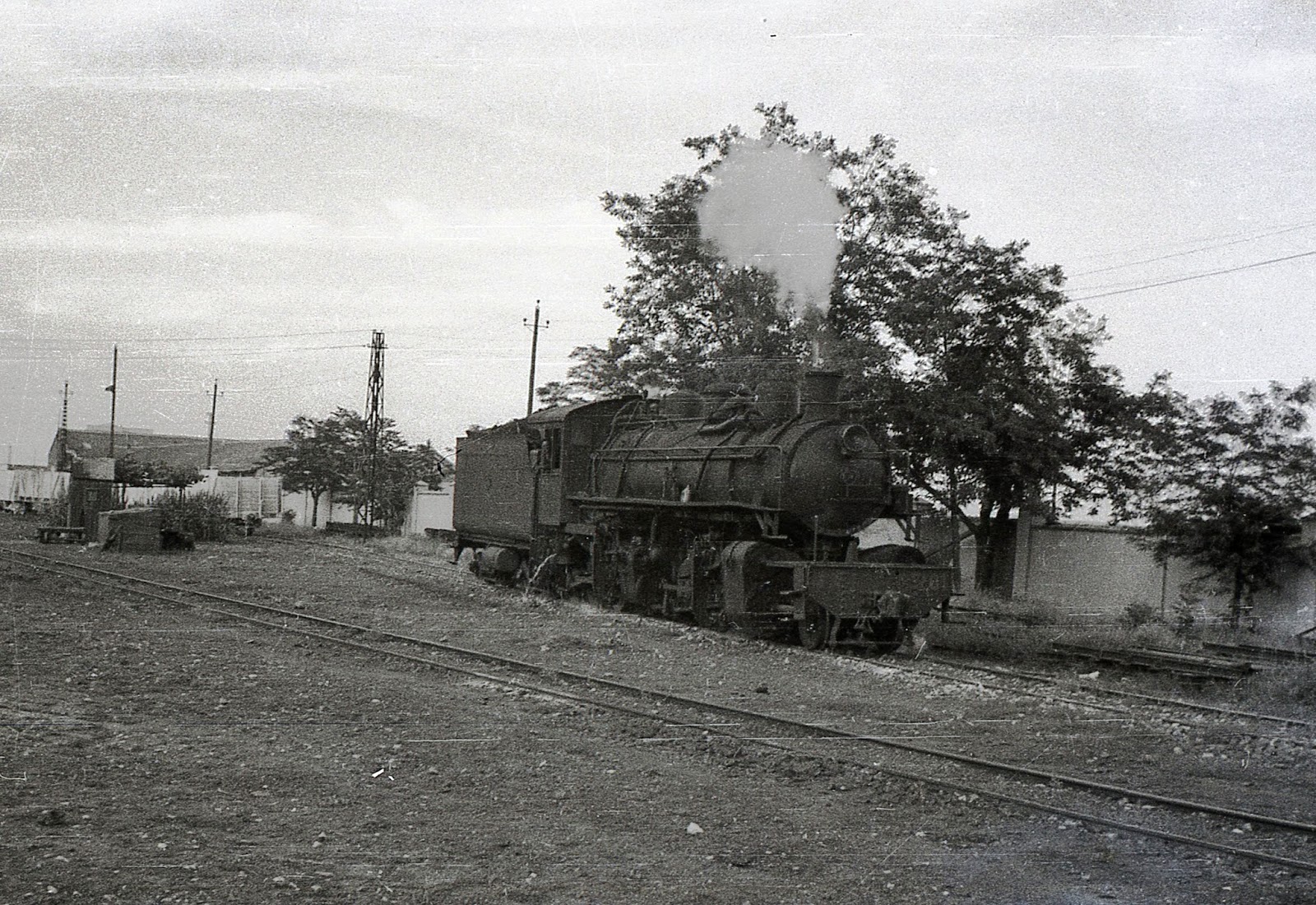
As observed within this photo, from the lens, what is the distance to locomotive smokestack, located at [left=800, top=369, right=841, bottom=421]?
13.2 meters

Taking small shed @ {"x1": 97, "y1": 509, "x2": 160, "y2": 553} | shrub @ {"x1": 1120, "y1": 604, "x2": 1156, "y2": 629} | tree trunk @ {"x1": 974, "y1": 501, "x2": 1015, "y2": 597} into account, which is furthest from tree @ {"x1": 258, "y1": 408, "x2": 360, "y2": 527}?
shrub @ {"x1": 1120, "y1": 604, "x2": 1156, "y2": 629}

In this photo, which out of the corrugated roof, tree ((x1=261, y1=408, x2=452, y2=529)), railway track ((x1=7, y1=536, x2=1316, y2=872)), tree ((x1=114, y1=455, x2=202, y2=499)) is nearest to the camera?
railway track ((x1=7, y1=536, x2=1316, y2=872))

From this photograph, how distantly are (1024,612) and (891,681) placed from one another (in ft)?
32.2

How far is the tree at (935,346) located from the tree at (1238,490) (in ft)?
16.2

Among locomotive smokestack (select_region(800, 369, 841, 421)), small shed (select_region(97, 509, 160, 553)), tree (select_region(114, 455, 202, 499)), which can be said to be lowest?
small shed (select_region(97, 509, 160, 553))

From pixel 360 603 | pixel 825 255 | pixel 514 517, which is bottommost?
pixel 360 603

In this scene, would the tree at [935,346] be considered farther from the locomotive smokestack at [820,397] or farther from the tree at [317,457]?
the tree at [317,457]

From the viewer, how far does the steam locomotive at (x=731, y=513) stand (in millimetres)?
12516

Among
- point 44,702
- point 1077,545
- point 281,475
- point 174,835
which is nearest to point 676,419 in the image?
point 44,702

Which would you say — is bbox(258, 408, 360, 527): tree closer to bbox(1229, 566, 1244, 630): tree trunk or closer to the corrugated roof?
the corrugated roof

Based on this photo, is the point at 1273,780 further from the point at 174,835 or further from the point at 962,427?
the point at 962,427

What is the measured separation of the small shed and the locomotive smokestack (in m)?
16.6

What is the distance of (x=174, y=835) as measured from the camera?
5.16m

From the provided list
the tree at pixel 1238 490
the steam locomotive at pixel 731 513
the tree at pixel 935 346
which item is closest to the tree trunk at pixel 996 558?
the tree at pixel 935 346
